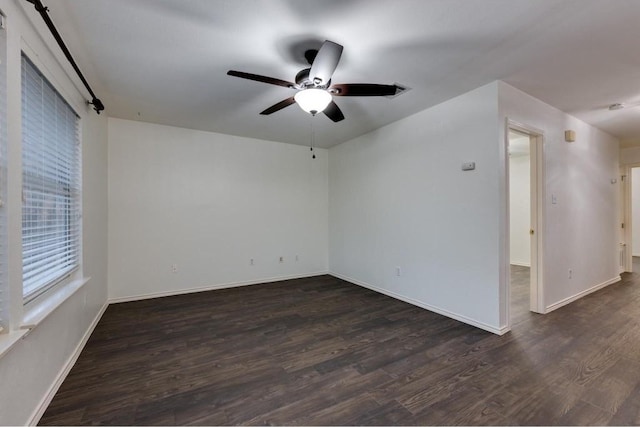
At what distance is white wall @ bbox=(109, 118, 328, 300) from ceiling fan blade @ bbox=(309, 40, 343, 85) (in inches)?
119

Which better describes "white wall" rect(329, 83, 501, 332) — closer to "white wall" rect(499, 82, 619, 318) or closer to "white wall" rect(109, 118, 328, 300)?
"white wall" rect(499, 82, 619, 318)

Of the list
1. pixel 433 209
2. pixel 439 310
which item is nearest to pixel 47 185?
pixel 433 209

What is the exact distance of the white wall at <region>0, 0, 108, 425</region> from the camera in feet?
4.74

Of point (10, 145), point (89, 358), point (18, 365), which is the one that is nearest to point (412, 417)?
point (18, 365)

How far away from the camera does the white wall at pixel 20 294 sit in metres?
1.44

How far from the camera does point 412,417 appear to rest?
1.65 metres

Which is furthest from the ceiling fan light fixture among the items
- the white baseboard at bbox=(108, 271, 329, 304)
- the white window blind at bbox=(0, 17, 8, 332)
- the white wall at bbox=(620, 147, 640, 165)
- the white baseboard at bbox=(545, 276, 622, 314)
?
the white wall at bbox=(620, 147, 640, 165)

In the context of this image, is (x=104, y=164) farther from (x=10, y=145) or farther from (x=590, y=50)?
(x=590, y=50)

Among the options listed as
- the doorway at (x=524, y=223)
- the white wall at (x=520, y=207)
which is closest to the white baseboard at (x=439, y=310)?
the doorway at (x=524, y=223)

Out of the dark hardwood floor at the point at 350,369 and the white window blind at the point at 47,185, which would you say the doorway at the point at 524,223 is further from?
the white window blind at the point at 47,185

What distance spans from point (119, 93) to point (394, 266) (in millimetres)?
4076

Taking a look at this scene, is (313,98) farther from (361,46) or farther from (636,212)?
(636,212)

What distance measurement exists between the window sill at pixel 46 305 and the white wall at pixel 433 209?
3606 millimetres

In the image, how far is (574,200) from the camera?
12.1 feet
